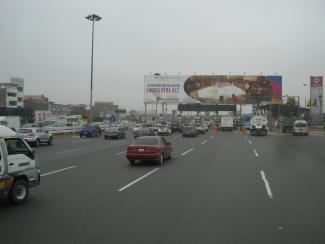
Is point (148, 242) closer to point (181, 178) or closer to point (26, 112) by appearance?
point (181, 178)

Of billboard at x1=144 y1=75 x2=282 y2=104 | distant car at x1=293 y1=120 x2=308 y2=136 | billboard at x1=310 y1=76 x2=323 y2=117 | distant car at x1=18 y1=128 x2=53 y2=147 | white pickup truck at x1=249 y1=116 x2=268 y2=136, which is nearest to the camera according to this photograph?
distant car at x1=18 y1=128 x2=53 y2=147

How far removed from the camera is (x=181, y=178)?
13.6 meters

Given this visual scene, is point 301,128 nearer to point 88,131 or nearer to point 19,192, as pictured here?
point 88,131

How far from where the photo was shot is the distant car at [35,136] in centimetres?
3047

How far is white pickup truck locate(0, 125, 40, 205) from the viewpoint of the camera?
864 cm

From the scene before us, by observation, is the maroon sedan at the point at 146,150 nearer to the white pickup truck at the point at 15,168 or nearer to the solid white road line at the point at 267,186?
the solid white road line at the point at 267,186

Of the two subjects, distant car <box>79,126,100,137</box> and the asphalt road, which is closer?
the asphalt road

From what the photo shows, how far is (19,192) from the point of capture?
9289 millimetres

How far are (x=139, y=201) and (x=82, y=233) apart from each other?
2.89 m

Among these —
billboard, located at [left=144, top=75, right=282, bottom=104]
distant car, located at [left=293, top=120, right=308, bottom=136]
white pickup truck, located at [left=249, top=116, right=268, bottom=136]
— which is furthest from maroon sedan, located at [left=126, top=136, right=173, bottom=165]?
billboard, located at [left=144, top=75, right=282, bottom=104]

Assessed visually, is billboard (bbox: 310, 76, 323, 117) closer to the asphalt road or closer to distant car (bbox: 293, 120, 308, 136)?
distant car (bbox: 293, 120, 308, 136)

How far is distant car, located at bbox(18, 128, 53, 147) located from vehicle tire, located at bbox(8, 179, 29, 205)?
2125 cm

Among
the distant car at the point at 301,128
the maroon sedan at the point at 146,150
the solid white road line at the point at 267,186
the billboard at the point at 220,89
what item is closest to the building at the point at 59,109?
the billboard at the point at 220,89

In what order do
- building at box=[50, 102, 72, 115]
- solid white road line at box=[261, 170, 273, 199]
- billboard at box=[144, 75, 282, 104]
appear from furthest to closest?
building at box=[50, 102, 72, 115]
billboard at box=[144, 75, 282, 104]
solid white road line at box=[261, 170, 273, 199]
